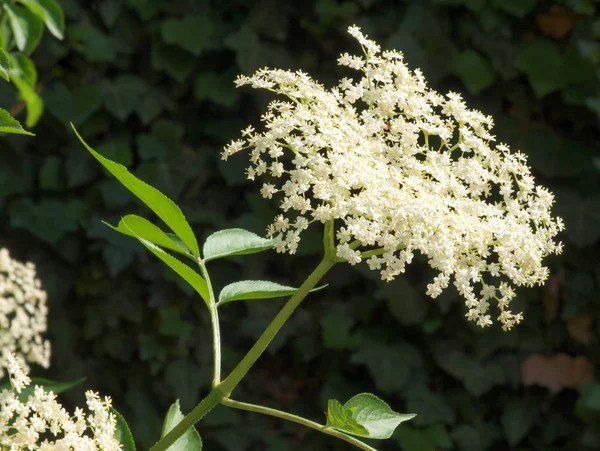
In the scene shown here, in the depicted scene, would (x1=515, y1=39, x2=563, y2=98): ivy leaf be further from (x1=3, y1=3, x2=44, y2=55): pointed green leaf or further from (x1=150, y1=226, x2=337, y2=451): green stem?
(x1=150, y1=226, x2=337, y2=451): green stem

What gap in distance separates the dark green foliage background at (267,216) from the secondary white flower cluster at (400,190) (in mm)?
1496

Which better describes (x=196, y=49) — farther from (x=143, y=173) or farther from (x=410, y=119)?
(x=410, y=119)

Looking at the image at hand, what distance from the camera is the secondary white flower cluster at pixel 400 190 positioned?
0.65 metres

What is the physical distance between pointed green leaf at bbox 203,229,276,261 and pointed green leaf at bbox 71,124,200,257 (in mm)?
22

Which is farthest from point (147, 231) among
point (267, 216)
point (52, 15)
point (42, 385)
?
point (267, 216)

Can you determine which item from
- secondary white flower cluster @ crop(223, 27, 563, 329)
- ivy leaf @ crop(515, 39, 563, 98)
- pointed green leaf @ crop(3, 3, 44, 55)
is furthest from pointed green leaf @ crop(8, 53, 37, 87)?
ivy leaf @ crop(515, 39, 563, 98)

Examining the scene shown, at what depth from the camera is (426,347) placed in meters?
2.34

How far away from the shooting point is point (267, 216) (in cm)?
233

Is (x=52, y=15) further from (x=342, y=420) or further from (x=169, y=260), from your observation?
(x=342, y=420)

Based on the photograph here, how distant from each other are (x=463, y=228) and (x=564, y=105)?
1.81 metres

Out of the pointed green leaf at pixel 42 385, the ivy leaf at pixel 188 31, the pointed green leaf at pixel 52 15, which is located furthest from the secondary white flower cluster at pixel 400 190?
the ivy leaf at pixel 188 31

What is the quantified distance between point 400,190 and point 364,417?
0.18 metres

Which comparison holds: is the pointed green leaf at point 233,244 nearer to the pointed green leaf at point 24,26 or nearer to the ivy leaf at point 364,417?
the ivy leaf at point 364,417

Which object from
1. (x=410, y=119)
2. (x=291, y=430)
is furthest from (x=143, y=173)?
(x=410, y=119)
